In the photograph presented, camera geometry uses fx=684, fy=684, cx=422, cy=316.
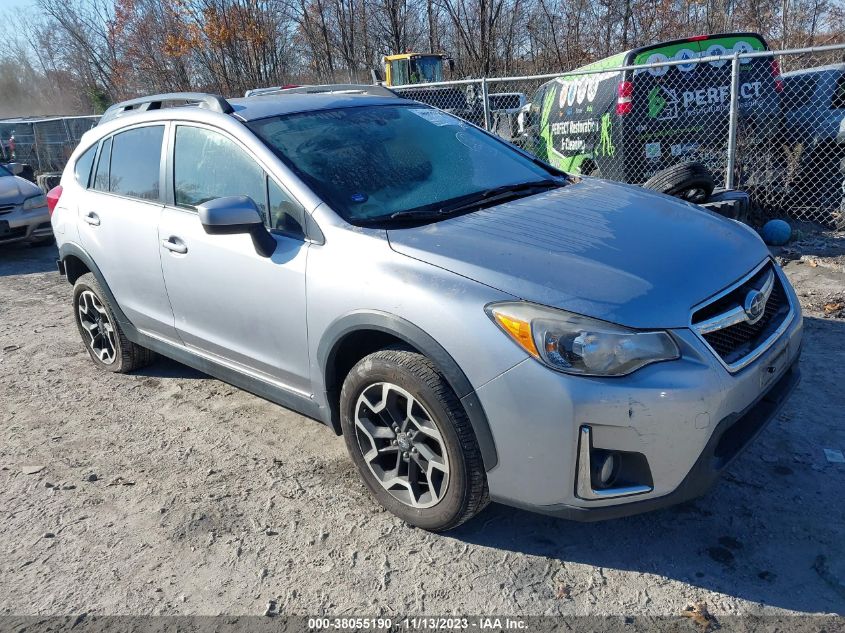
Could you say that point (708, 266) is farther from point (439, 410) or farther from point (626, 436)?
point (439, 410)

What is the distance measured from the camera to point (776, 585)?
250 centimetres

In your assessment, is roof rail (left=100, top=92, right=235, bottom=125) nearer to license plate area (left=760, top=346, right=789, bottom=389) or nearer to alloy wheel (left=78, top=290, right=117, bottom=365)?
alloy wheel (left=78, top=290, right=117, bottom=365)

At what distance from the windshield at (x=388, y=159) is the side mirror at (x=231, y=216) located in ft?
0.99

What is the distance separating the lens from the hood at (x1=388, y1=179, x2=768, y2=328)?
2428 mm

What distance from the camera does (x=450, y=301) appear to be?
2.53 m

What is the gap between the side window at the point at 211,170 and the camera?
3316mm

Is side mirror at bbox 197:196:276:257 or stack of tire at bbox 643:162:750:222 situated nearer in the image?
side mirror at bbox 197:196:276:257

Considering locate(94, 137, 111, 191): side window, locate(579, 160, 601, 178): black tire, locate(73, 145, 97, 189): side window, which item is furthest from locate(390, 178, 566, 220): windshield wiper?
locate(579, 160, 601, 178): black tire

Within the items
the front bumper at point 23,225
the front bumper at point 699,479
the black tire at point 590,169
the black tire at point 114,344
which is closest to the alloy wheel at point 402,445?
the front bumper at point 699,479

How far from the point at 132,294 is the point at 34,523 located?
1.51 meters

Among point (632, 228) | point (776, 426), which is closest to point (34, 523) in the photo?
point (632, 228)

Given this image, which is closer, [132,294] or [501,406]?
[501,406]

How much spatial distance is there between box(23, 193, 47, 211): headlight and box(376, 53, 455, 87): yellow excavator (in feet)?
35.8

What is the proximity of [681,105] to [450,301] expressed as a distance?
18.6 ft
